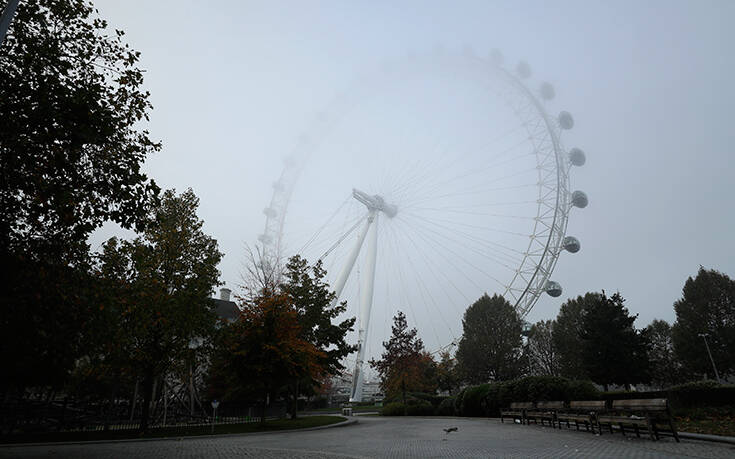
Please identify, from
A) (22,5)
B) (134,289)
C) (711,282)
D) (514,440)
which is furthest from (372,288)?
(711,282)

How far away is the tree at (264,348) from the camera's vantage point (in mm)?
21403

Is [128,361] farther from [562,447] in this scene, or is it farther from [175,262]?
[562,447]

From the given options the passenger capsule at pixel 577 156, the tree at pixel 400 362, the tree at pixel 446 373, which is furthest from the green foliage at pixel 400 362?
the passenger capsule at pixel 577 156

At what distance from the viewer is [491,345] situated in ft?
160

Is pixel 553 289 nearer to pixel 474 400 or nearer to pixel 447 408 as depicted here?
pixel 447 408

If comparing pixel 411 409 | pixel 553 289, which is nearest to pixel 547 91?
pixel 553 289

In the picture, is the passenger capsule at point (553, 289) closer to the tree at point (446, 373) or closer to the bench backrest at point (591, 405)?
the tree at point (446, 373)

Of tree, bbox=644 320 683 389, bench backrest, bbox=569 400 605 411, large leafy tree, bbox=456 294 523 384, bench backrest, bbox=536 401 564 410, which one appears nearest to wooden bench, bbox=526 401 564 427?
bench backrest, bbox=536 401 564 410

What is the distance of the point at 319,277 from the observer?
3094 centimetres

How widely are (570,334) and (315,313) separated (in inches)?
1559

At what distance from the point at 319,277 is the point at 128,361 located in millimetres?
14837

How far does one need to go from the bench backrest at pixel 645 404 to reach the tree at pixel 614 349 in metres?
34.4

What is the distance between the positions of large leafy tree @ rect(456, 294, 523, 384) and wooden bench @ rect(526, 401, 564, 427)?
28.9 metres

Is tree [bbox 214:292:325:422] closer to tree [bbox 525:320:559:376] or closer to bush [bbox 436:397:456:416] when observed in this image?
bush [bbox 436:397:456:416]
